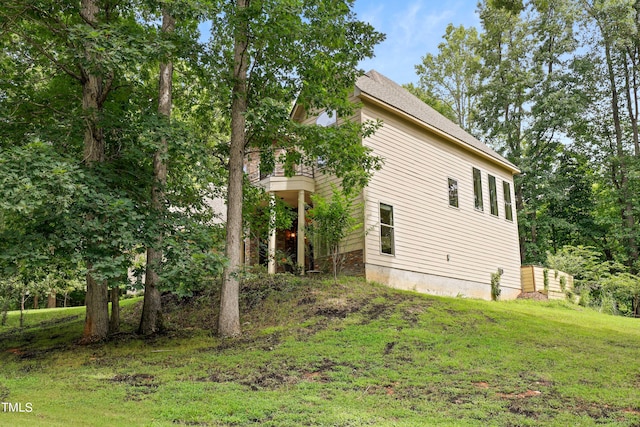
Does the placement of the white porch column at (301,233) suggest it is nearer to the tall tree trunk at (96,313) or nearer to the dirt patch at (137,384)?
the tall tree trunk at (96,313)

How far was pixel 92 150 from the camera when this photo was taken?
9281 millimetres

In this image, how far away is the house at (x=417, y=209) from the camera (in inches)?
523

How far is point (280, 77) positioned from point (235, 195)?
2921 mm

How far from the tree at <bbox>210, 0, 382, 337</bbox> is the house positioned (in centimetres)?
157

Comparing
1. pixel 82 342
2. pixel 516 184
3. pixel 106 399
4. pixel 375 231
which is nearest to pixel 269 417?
pixel 106 399

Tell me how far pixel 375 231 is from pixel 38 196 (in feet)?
27.4

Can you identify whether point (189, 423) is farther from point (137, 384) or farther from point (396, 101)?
point (396, 101)

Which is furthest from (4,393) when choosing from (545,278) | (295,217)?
(545,278)

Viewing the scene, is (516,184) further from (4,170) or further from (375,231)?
(4,170)

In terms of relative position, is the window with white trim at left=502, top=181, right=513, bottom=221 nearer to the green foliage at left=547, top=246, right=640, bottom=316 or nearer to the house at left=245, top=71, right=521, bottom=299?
the house at left=245, top=71, right=521, bottom=299

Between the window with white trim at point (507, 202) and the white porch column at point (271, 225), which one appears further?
the window with white trim at point (507, 202)

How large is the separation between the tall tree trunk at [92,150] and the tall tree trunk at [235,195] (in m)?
2.27

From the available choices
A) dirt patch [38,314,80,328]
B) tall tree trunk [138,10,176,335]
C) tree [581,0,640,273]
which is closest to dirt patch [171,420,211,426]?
tall tree trunk [138,10,176,335]

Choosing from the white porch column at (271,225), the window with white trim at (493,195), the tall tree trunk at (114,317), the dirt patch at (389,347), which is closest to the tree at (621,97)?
the window with white trim at (493,195)
